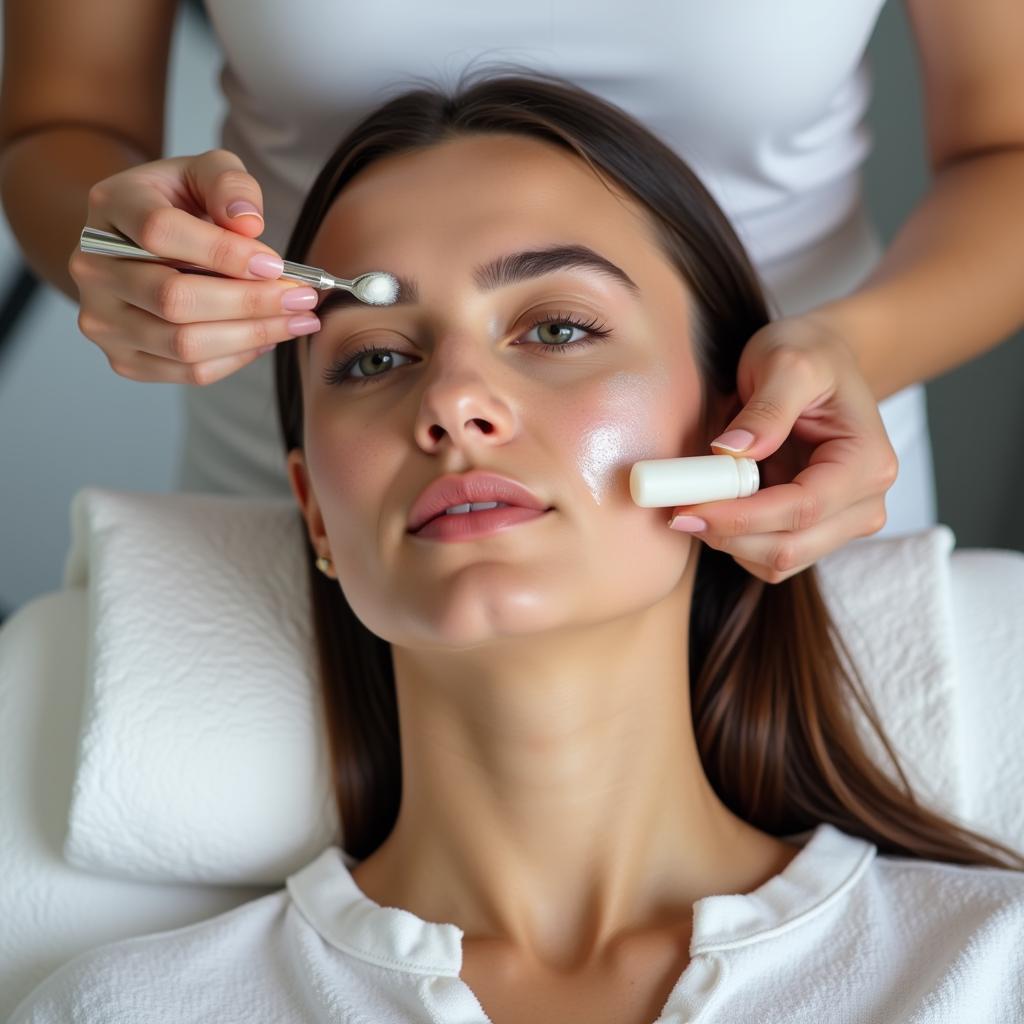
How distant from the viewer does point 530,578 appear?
3.31 feet

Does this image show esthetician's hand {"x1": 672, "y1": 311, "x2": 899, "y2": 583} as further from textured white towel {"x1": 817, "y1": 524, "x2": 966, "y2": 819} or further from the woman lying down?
textured white towel {"x1": 817, "y1": 524, "x2": 966, "y2": 819}

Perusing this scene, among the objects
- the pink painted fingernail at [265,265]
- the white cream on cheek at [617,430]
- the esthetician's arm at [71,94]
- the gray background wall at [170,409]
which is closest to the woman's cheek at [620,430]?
the white cream on cheek at [617,430]

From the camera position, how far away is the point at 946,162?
4.81 ft

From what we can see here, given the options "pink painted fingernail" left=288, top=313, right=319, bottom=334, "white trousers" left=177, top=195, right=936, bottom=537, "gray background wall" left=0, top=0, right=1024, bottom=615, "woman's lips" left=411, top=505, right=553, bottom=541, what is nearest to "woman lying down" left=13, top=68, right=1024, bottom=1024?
"woman's lips" left=411, top=505, right=553, bottom=541

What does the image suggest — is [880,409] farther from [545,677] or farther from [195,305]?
[195,305]

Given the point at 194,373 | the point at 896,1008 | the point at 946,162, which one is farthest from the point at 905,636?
the point at 194,373

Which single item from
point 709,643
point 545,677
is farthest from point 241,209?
point 709,643

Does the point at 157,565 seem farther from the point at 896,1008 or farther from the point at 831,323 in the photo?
the point at 896,1008

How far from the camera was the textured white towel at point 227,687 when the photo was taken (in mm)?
1273

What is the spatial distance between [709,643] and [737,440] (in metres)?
0.44

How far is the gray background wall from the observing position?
7.54ft

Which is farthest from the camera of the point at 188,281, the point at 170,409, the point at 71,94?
the point at 170,409

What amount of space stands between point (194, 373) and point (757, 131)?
0.68 m

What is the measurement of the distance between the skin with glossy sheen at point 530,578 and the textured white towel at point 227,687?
0.48 feet
